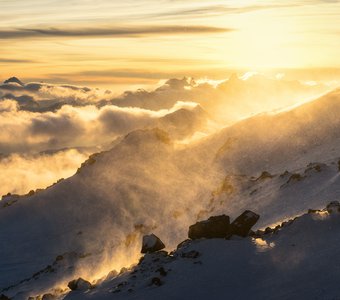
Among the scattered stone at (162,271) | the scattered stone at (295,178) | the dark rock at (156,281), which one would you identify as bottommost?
the scattered stone at (295,178)

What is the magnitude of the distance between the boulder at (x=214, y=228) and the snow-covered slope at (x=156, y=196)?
49.0 meters

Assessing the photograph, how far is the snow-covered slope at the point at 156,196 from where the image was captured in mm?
121000

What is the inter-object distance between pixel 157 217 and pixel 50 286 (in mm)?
58675

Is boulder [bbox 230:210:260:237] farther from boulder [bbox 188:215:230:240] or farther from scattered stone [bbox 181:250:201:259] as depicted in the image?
scattered stone [bbox 181:250:201:259]

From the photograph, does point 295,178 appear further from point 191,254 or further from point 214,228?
point 191,254

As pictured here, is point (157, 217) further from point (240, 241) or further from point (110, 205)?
point (240, 241)

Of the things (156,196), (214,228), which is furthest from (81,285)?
(156,196)

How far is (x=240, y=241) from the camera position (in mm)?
50688

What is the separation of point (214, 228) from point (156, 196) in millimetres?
117484

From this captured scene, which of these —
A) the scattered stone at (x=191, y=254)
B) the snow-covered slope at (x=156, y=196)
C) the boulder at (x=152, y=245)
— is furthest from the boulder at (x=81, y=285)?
the snow-covered slope at (x=156, y=196)

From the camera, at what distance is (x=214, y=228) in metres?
53.4

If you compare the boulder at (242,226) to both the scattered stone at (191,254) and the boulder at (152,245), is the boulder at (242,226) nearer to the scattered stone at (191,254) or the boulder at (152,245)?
the scattered stone at (191,254)

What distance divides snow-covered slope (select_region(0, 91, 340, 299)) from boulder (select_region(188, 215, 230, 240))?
161ft

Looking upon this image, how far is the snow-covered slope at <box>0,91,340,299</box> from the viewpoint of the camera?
12100 cm
